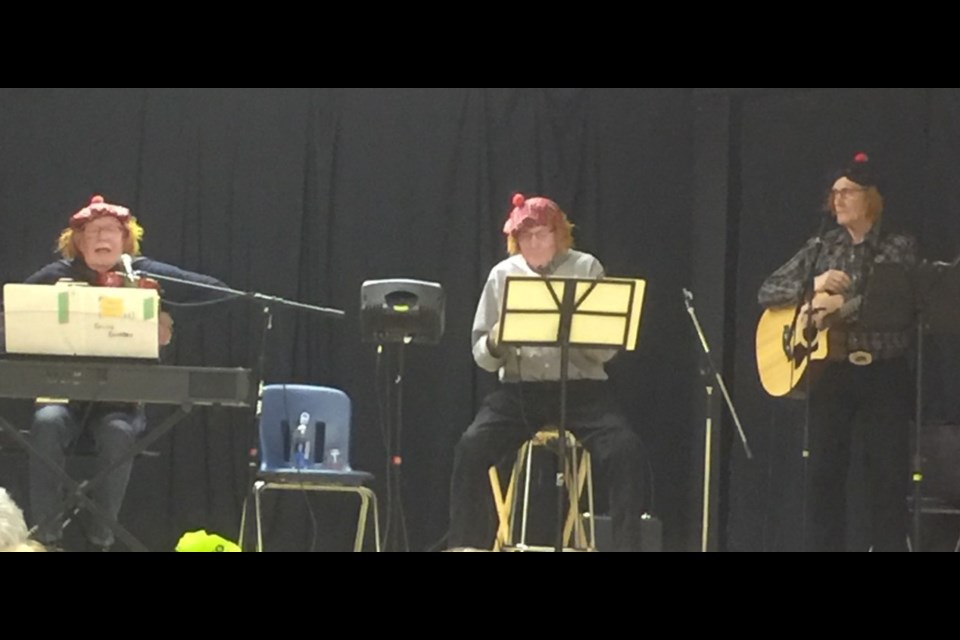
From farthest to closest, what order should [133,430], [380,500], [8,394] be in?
[380,500] → [133,430] → [8,394]

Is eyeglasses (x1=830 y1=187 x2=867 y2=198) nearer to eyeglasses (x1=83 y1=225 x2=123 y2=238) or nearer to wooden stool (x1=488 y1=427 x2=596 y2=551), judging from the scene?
wooden stool (x1=488 y1=427 x2=596 y2=551)

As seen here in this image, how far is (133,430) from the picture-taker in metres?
4.96

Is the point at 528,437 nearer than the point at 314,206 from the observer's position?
Yes

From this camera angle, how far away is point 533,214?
17.4ft

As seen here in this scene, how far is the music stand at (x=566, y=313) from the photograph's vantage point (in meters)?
4.51

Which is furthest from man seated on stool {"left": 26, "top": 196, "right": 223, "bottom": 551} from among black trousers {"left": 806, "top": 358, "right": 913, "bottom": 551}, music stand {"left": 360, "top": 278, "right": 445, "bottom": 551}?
black trousers {"left": 806, "top": 358, "right": 913, "bottom": 551}

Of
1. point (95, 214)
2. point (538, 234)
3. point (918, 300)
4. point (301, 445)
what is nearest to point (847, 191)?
point (918, 300)

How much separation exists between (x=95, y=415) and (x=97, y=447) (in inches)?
4.5

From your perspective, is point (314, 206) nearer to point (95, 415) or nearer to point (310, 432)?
point (310, 432)

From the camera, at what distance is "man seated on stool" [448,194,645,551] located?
16.6ft

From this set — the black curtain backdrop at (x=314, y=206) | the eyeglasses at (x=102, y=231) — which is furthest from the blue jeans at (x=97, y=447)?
the black curtain backdrop at (x=314, y=206)

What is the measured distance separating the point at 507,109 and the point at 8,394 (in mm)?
2411

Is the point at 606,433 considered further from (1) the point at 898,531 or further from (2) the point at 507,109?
(2) the point at 507,109
